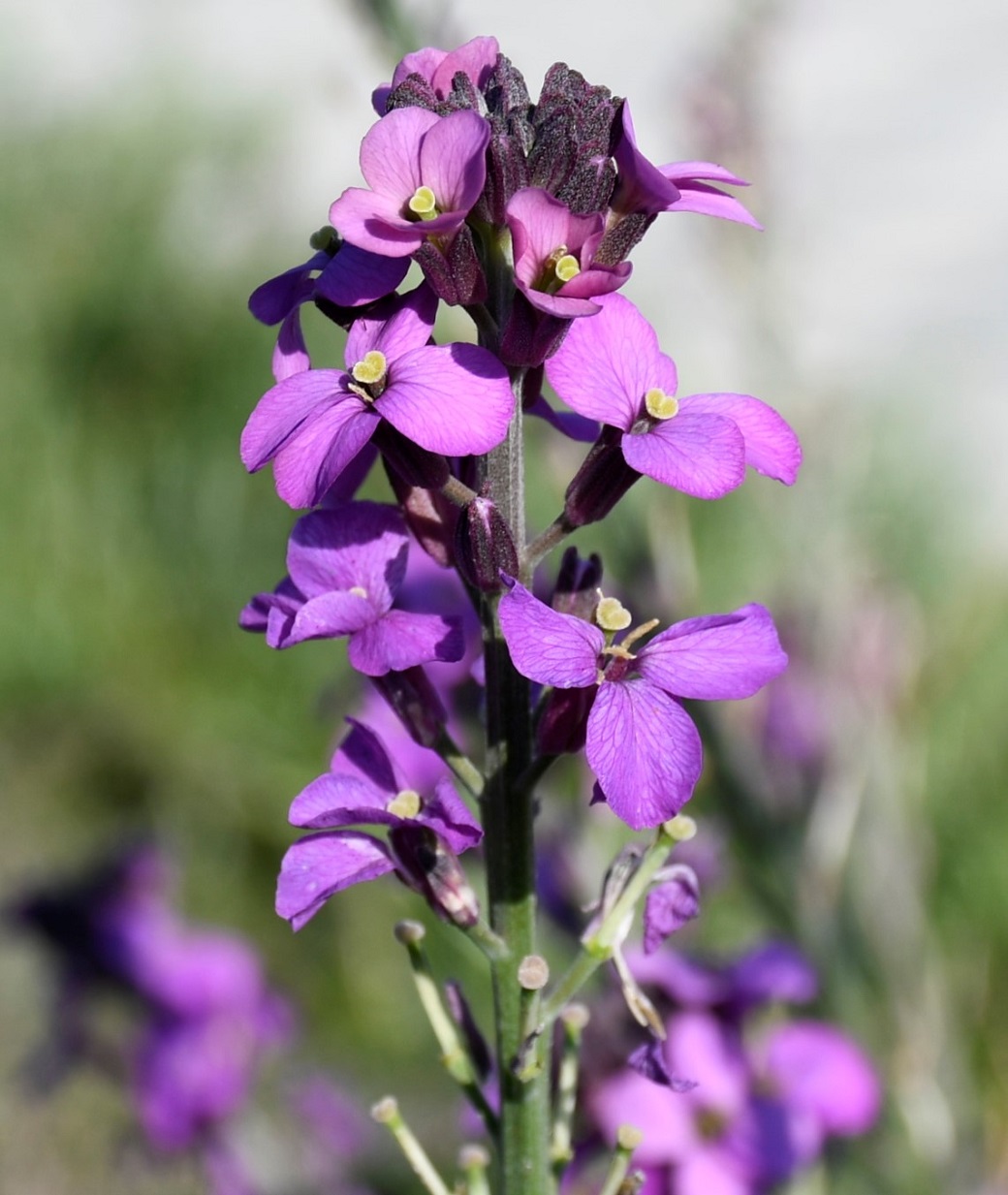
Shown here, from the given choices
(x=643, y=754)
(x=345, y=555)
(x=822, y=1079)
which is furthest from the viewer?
(x=822, y=1079)

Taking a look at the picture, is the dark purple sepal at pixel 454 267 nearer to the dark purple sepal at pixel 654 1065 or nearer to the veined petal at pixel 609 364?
the veined petal at pixel 609 364

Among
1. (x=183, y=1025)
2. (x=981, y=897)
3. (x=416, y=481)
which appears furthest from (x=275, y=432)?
(x=981, y=897)

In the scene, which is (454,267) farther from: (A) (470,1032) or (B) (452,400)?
(A) (470,1032)

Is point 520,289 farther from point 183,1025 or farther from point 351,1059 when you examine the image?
point 351,1059

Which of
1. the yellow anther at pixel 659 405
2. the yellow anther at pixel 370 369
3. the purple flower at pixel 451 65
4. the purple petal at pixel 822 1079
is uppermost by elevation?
the purple flower at pixel 451 65

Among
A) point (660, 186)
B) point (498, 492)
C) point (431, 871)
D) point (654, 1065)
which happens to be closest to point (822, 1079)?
point (654, 1065)

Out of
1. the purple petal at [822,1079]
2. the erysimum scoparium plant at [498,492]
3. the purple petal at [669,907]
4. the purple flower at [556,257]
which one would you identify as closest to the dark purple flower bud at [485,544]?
the erysimum scoparium plant at [498,492]

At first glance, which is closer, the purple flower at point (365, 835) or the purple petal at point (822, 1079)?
the purple flower at point (365, 835)
